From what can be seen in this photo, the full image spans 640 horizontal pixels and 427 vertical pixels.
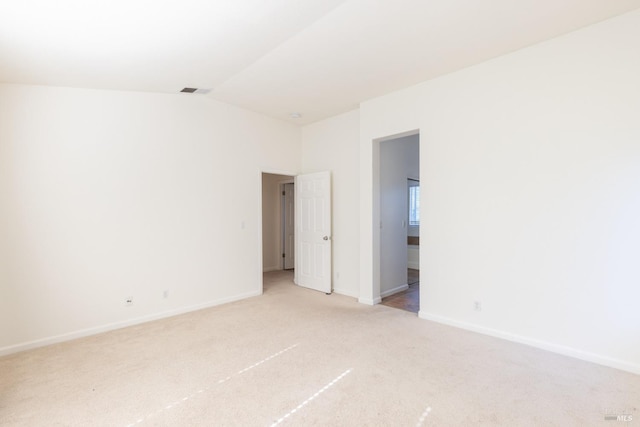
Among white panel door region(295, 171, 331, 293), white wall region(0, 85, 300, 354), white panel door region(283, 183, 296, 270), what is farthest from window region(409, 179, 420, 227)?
white wall region(0, 85, 300, 354)

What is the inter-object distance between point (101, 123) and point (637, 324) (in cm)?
525

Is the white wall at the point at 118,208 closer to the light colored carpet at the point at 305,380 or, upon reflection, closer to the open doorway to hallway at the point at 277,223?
the light colored carpet at the point at 305,380

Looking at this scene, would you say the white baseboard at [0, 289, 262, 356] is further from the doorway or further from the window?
the window

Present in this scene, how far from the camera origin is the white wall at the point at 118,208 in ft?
9.48

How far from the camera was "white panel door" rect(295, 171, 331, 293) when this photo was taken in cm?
477

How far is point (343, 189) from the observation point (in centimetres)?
471

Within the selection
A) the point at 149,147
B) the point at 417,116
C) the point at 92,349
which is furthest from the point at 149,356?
the point at 417,116

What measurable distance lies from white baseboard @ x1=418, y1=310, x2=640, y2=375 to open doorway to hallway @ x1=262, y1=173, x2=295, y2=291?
12.5 ft

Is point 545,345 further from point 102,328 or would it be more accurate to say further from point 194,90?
point 194,90

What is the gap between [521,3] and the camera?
85.6 inches

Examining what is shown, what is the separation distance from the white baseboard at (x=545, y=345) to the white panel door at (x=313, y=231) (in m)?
1.80

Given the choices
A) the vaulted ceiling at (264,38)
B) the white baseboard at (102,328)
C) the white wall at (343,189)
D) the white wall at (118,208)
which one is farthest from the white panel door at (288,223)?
the vaulted ceiling at (264,38)

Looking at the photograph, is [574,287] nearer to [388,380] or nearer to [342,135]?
[388,380]

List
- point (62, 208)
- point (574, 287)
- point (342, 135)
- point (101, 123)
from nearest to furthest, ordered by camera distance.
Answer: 1. point (574, 287)
2. point (62, 208)
3. point (101, 123)
4. point (342, 135)
